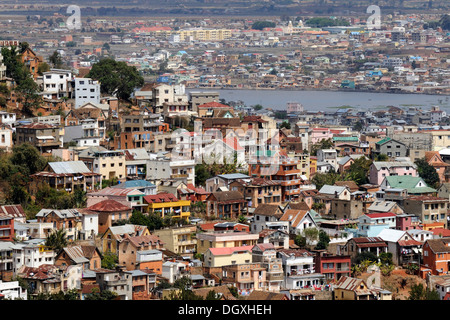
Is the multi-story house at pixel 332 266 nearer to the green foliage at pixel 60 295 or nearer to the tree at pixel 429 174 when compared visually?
the green foliage at pixel 60 295

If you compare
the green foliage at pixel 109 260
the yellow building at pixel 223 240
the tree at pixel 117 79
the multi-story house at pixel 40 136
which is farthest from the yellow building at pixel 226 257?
the tree at pixel 117 79

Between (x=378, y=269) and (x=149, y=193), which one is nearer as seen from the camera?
(x=378, y=269)

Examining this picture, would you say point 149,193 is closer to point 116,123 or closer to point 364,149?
point 116,123

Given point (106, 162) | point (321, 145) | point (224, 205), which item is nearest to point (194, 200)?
point (224, 205)
